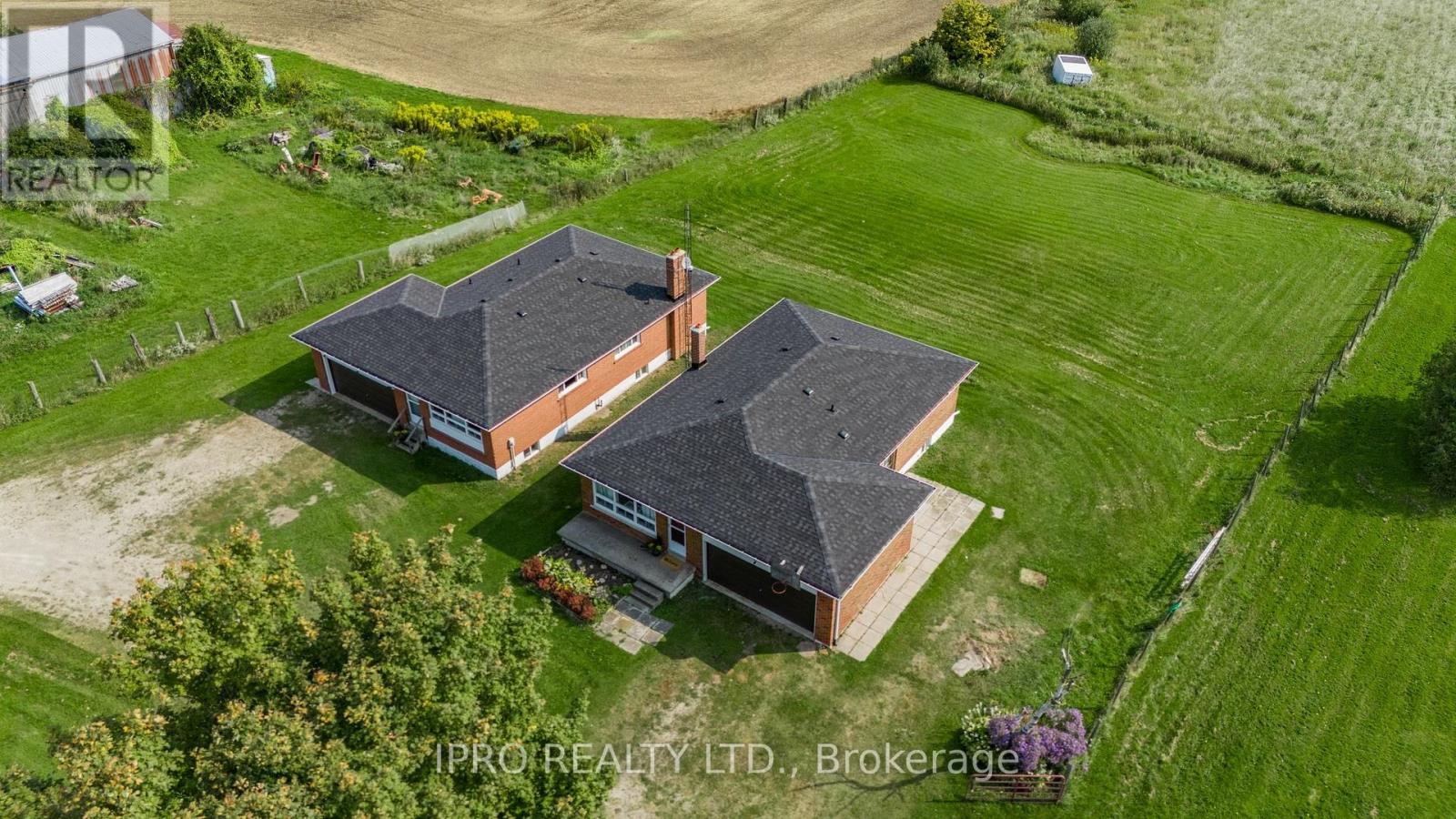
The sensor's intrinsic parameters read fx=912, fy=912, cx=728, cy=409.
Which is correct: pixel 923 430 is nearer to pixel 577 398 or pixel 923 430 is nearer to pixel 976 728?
pixel 976 728

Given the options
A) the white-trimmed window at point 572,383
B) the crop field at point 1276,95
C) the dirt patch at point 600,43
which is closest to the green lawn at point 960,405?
the white-trimmed window at point 572,383

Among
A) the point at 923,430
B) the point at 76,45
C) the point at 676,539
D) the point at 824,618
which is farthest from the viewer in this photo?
the point at 76,45

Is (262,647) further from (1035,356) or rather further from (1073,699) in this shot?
(1035,356)

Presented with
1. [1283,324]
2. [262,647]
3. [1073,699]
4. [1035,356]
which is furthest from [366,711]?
[1283,324]

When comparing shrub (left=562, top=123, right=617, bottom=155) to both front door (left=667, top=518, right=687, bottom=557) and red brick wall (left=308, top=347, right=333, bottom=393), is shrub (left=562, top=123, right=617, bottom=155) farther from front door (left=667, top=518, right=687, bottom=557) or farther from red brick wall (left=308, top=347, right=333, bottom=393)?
front door (left=667, top=518, right=687, bottom=557)

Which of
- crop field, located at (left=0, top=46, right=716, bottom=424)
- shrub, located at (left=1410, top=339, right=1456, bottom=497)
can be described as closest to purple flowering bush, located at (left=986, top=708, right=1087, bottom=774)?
shrub, located at (left=1410, top=339, right=1456, bottom=497)

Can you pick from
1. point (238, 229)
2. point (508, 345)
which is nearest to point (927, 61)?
point (508, 345)
